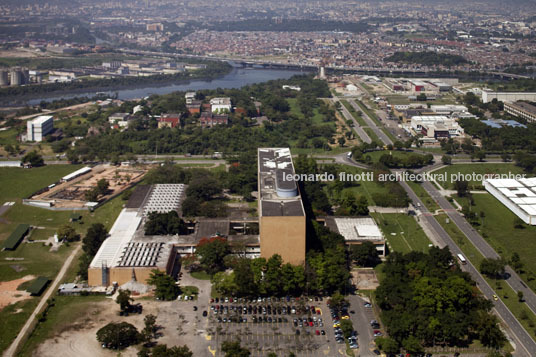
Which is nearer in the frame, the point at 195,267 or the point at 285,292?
the point at 285,292

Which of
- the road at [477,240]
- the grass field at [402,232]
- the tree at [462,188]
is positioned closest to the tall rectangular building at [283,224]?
the grass field at [402,232]

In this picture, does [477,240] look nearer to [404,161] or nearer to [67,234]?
[404,161]

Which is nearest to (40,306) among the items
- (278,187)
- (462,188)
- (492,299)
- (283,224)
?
(283,224)

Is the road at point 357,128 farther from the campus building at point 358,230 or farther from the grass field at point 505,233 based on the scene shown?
the campus building at point 358,230

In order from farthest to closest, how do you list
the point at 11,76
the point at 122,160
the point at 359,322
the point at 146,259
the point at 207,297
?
1. the point at 11,76
2. the point at 122,160
3. the point at 146,259
4. the point at 207,297
5. the point at 359,322

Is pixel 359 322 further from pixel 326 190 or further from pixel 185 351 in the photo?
pixel 326 190

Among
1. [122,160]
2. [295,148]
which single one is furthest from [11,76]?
[295,148]
